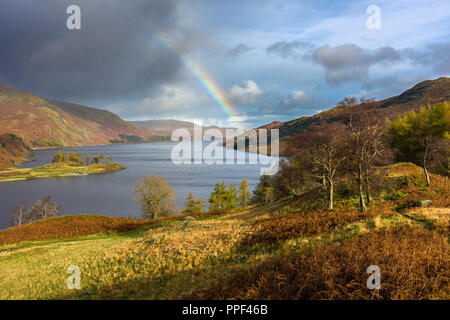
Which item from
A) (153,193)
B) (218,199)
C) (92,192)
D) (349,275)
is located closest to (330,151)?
(349,275)

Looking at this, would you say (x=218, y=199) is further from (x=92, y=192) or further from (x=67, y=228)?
(x=92, y=192)

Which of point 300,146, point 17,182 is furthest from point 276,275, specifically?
point 17,182

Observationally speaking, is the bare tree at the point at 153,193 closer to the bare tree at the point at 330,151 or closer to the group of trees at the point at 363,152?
the group of trees at the point at 363,152

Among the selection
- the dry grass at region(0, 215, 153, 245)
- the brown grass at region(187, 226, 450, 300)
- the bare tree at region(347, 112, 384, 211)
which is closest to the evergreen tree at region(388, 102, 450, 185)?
the bare tree at region(347, 112, 384, 211)

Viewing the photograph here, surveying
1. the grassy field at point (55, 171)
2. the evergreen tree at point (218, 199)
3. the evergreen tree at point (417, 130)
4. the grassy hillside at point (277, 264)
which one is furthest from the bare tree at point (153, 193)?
the grassy field at point (55, 171)

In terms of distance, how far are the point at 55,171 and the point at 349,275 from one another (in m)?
202

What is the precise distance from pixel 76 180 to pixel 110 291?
155784 millimetres

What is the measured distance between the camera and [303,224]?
15234 millimetres

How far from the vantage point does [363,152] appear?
74.7 feet

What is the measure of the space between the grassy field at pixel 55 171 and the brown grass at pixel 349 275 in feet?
600

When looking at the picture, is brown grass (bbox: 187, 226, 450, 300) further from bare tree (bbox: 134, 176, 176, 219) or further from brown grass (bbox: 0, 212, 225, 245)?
bare tree (bbox: 134, 176, 176, 219)

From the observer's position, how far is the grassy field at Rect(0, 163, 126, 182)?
15143cm

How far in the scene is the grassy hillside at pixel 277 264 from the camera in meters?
6.32
